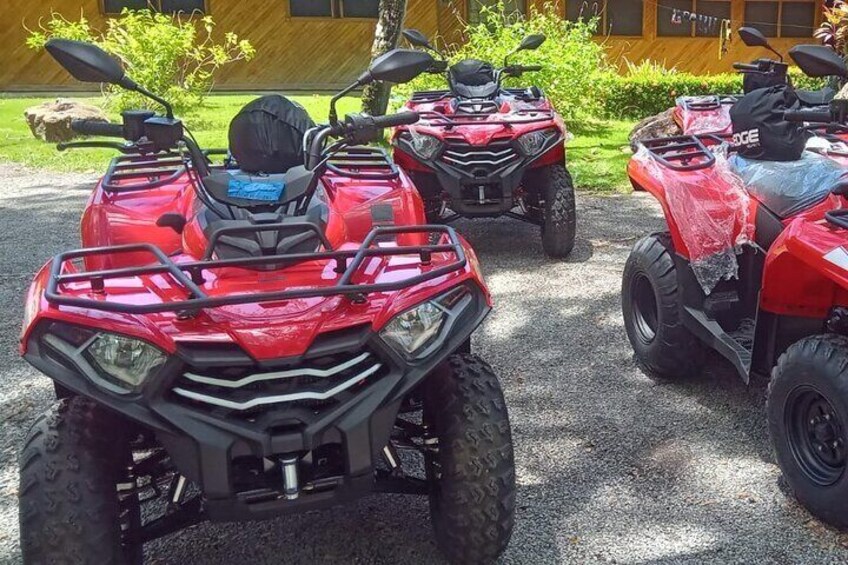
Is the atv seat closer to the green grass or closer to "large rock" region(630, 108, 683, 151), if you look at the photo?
the green grass

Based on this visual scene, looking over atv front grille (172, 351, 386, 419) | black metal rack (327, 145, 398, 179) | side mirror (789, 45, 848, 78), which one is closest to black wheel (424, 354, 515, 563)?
atv front grille (172, 351, 386, 419)

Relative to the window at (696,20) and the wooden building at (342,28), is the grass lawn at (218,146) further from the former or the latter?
the window at (696,20)

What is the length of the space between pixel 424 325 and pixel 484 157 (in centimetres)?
366

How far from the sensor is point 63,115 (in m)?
11.3

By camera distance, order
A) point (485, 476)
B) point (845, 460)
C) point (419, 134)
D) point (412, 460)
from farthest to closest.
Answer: point (419, 134), point (412, 460), point (845, 460), point (485, 476)

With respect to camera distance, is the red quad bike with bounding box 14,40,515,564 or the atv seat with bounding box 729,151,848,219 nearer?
the red quad bike with bounding box 14,40,515,564

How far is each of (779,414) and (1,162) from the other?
9626 mm

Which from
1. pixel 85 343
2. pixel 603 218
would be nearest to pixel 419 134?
pixel 603 218

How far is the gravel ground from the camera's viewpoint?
261 cm

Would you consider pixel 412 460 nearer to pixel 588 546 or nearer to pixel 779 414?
pixel 588 546

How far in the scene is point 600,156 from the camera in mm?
9812

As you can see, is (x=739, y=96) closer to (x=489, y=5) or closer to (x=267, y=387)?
(x=267, y=387)

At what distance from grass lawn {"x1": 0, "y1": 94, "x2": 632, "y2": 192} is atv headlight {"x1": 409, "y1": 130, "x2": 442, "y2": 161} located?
9.67 ft

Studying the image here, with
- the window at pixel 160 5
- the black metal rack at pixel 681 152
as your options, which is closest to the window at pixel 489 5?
the window at pixel 160 5
